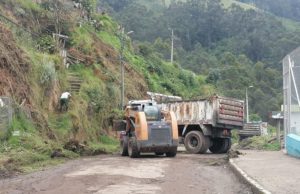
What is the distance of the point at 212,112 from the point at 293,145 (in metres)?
6.90

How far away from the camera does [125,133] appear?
28.0 meters

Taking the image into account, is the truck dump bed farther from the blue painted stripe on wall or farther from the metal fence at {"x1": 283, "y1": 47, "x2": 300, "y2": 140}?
the blue painted stripe on wall

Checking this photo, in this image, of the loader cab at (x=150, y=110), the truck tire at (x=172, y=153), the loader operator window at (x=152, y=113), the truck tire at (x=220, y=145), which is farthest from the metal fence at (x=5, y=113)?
the truck tire at (x=220, y=145)

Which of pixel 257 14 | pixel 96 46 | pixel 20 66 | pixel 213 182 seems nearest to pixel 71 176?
pixel 213 182

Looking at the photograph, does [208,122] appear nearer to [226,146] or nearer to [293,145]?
[226,146]

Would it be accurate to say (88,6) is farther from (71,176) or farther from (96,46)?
(71,176)

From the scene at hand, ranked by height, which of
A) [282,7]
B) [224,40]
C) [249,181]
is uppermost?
[282,7]

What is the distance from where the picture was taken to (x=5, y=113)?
81.4ft

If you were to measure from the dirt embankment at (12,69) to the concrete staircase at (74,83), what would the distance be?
6459 mm

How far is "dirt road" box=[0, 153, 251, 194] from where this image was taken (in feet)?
42.8

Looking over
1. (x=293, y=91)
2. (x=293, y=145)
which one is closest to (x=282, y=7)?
(x=293, y=91)

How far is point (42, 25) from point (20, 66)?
465 inches

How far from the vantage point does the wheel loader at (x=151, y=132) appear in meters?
25.3

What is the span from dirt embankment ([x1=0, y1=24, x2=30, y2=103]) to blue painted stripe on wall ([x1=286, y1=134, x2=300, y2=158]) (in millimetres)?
13516
